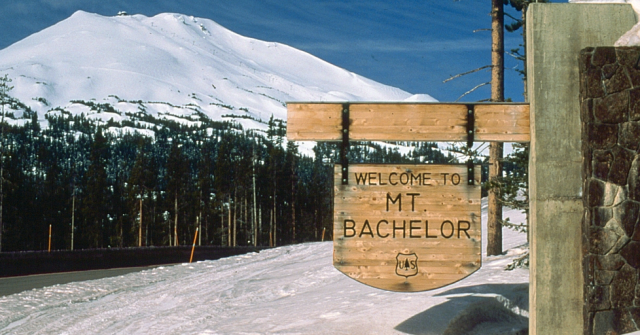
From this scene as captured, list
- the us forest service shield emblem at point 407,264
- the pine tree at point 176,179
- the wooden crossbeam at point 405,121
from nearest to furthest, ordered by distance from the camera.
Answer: the wooden crossbeam at point 405,121 < the us forest service shield emblem at point 407,264 < the pine tree at point 176,179

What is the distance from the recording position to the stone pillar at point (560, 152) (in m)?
6.14

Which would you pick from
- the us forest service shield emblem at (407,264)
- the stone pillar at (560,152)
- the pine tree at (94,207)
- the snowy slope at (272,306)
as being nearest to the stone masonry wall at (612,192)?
the stone pillar at (560,152)

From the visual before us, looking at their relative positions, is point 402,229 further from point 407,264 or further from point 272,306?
point 272,306

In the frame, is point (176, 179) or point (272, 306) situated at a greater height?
point (176, 179)

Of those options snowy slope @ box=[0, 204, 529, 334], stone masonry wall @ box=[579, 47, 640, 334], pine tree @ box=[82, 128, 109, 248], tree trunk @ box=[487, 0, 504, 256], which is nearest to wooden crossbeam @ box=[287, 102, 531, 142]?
stone masonry wall @ box=[579, 47, 640, 334]

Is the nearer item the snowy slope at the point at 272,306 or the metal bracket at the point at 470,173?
the metal bracket at the point at 470,173

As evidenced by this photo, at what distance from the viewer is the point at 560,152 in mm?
6152

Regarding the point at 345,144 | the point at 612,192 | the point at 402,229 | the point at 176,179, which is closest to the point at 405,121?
the point at 345,144

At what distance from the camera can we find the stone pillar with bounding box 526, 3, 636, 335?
6.14 meters

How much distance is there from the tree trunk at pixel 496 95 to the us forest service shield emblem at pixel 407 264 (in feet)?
27.4

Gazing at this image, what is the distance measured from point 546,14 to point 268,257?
18863 millimetres

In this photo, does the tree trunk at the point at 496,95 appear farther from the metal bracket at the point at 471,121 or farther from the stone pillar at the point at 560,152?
the stone pillar at the point at 560,152

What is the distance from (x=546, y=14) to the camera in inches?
245

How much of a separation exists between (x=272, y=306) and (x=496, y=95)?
8.14m
